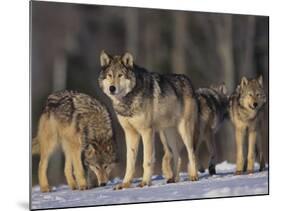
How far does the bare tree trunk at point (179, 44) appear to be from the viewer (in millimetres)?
5676

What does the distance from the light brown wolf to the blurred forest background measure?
2.1 inches

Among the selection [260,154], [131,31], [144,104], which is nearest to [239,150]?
[260,154]

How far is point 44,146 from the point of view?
17.2ft

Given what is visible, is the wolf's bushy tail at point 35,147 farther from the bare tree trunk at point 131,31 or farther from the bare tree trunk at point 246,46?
the bare tree trunk at point 246,46

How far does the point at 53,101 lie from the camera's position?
17.3 feet

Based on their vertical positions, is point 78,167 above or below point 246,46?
below

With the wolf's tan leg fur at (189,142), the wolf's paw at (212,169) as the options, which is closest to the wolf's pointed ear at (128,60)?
the wolf's tan leg fur at (189,142)

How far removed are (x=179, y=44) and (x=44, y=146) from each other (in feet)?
4.58

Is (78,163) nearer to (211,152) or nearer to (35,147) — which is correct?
(35,147)

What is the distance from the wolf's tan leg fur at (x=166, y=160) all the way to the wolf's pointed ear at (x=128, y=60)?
1.96 ft

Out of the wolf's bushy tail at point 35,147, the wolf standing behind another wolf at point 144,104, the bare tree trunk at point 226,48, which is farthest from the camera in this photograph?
the bare tree trunk at point 226,48

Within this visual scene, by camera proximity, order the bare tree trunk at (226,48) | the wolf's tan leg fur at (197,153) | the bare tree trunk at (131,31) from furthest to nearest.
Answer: the bare tree trunk at (226,48)
the wolf's tan leg fur at (197,153)
the bare tree trunk at (131,31)

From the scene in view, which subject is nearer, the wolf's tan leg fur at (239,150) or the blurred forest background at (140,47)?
the blurred forest background at (140,47)

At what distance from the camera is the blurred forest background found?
521 centimetres
